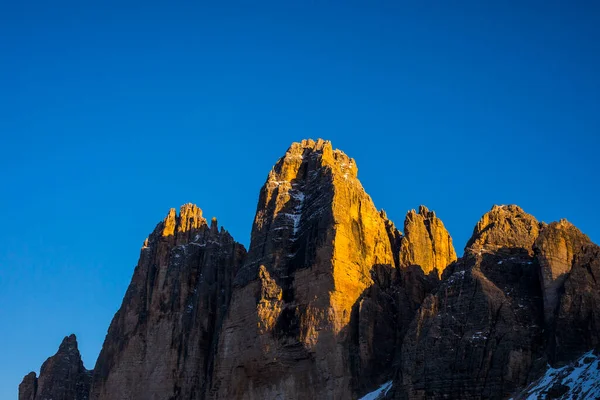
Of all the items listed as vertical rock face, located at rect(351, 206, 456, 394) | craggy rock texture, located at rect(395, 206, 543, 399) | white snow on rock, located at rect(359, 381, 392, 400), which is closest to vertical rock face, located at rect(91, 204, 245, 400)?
vertical rock face, located at rect(351, 206, 456, 394)

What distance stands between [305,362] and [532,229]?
31.1 meters

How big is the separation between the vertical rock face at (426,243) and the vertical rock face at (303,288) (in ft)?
12.2

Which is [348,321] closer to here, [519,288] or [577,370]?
[519,288]

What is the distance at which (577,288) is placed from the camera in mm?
94312

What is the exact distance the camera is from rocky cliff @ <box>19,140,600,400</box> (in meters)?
94.8

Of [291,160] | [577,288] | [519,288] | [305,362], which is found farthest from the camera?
→ [291,160]

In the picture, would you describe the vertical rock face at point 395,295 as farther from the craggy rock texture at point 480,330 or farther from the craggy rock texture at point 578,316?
the craggy rock texture at point 578,316

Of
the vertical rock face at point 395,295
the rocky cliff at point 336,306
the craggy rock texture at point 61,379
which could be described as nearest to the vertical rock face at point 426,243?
the vertical rock face at point 395,295

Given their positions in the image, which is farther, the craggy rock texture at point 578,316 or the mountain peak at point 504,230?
the mountain peak at point 504,230

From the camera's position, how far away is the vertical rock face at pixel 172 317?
130 metres

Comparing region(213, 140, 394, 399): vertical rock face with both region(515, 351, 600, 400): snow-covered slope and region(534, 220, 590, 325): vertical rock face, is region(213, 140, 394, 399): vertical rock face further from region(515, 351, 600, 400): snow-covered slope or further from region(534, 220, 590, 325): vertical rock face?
region(515, 351, 600, 400): snow-covered slope

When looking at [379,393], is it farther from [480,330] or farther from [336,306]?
[480,330]

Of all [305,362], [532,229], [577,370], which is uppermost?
[532,229]

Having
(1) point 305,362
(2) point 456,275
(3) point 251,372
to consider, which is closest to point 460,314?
(2) point 456,275
